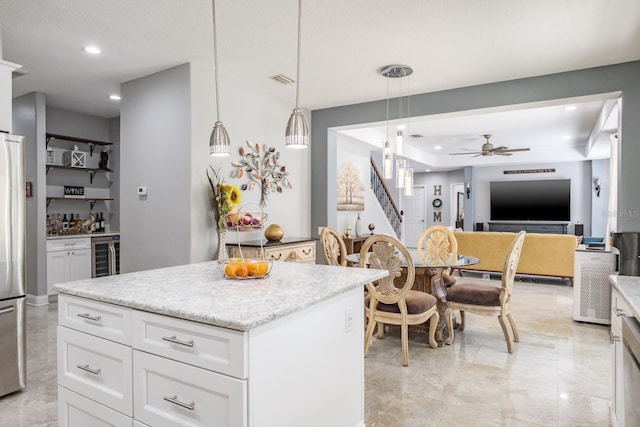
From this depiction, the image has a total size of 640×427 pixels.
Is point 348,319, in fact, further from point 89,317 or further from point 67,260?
point 67,260

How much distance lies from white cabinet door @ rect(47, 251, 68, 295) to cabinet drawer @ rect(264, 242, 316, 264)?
317 centimetres

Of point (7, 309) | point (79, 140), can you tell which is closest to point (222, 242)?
point (7, 309)

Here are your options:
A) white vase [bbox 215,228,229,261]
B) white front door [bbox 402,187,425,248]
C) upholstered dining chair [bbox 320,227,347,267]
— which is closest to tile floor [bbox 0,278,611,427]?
upholstered dining chair [bbox 320,227,347,267]

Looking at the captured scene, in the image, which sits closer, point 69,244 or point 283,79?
point 283,79

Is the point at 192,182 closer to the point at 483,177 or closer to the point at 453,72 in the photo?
the point at 453,72

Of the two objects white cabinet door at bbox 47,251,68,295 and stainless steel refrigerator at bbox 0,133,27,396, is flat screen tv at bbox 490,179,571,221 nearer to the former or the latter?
white cabinet door at bbox 47,251,68,295

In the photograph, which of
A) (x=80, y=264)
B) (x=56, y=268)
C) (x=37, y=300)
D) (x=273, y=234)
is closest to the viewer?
(x=273, y=234)

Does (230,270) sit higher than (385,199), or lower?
lower

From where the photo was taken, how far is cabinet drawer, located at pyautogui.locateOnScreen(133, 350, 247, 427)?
1.30m

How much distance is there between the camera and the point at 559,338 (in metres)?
3.80

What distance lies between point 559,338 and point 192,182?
384 cm

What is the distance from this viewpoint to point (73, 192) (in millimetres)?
5762

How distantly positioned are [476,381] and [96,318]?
247 cm

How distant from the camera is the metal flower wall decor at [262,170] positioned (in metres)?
4.47
